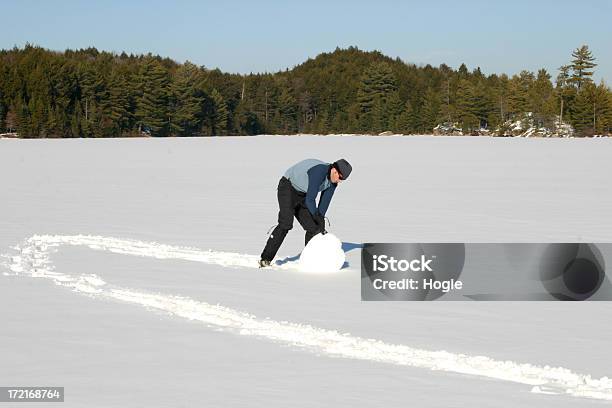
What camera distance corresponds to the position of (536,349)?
7.12 meters

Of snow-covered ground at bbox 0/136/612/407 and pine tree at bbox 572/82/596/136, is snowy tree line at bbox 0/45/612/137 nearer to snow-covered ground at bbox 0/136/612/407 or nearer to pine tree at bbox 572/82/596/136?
pine tree at bbox 572/82/596/136

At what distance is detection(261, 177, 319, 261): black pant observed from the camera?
10.7 meters

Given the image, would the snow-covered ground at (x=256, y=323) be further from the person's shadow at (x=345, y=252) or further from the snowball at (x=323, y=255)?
the snowball at (x=323, y=255)

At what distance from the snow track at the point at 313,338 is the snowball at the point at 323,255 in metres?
0.48

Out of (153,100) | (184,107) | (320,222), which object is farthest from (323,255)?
(184,107)

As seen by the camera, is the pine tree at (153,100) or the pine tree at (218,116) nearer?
the pine tree at (153,100)

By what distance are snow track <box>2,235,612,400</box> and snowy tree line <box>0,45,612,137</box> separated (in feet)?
277

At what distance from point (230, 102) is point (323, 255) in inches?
4988

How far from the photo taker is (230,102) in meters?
136

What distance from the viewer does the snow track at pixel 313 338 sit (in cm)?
619

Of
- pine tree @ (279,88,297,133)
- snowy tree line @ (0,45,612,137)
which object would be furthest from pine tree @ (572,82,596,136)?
pine tree @ (279,88,297,133)

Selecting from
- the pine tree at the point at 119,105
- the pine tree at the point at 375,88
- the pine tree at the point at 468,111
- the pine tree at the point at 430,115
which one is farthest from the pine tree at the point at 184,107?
the pine tree at the point at 468,111

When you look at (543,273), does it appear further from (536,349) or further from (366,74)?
(366,74)

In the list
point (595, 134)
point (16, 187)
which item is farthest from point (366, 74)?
point (16, 187)
